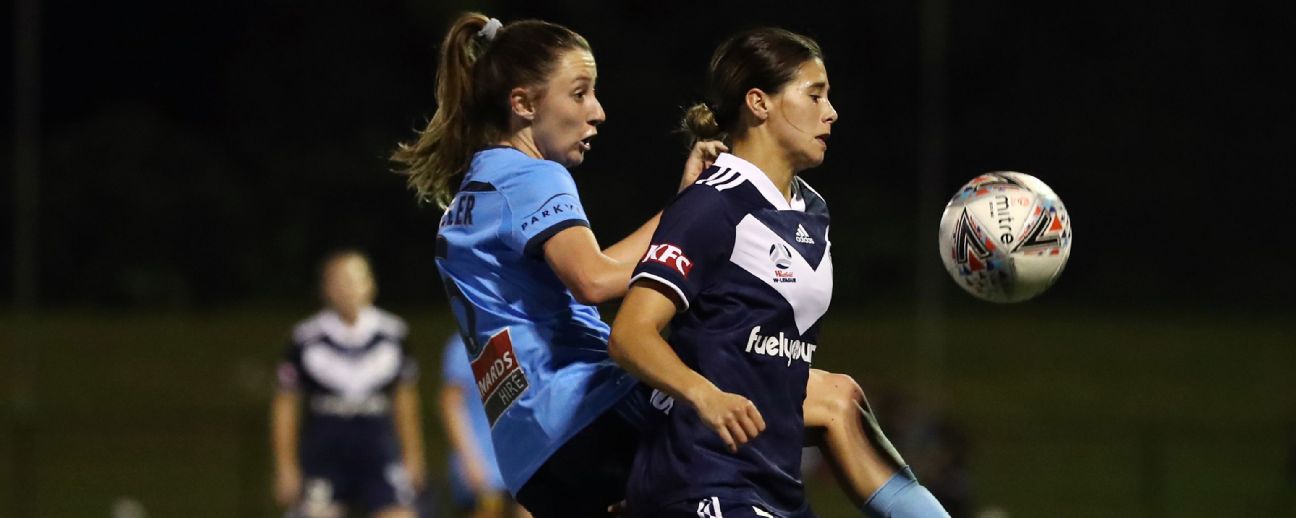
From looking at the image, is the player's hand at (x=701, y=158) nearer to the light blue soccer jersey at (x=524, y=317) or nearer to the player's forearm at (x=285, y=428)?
the light blue soccer jersey at (x=524, y=317)

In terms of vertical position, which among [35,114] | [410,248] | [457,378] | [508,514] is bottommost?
[508,514]

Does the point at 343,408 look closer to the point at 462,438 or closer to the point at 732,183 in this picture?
the point at 462,438

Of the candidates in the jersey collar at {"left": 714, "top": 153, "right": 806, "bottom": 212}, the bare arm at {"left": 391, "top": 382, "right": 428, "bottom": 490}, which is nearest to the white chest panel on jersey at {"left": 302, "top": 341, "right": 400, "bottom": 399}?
the bare arm at {"left": 391, "top": 382, "right": 428, "bottom": 490}

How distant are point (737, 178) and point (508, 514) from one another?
5.10m

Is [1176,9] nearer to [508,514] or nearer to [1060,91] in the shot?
[1060,91]

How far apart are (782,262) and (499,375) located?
2.00 feet

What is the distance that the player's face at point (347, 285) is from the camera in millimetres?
7418

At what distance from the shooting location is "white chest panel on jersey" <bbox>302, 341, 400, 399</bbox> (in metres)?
7.41

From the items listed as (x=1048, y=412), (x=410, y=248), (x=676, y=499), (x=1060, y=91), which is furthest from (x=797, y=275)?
(x=1060, y=91)

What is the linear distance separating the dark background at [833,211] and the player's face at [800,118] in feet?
25.3

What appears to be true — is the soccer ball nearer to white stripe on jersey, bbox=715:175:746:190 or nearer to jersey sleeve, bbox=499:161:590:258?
white stripe on jersey, bbox=715:175:746:190

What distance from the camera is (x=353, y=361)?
743cm

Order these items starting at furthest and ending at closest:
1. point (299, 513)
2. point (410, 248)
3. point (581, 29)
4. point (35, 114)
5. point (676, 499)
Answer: point (581, 29), point (410, 248), point (35, 114), point (299, 513), point (676, 499)

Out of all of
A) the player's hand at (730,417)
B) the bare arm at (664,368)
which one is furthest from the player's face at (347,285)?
the player's hand at (730,417)
